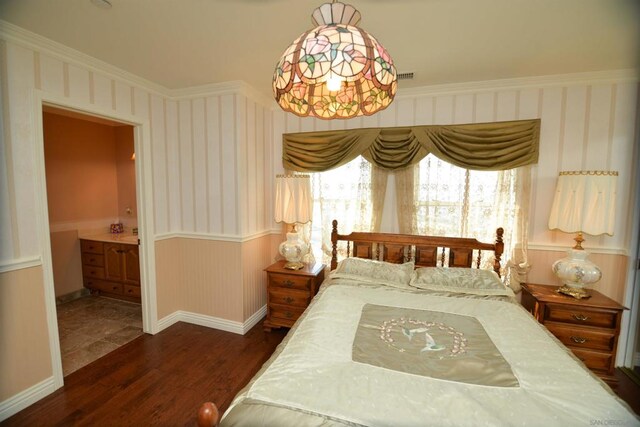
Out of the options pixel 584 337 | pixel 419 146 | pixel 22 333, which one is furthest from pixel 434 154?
pixel 22 333

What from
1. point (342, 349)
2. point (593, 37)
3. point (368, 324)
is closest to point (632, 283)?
point (593, 37)

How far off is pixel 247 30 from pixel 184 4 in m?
0.37

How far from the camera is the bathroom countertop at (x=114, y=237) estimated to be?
3.38 metres

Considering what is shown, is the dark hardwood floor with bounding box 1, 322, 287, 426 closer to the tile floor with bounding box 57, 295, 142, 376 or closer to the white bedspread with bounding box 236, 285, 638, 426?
the tile floor with bounding box 57, 295, 142, 376

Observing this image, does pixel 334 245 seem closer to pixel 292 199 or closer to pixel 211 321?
pixel 292 199

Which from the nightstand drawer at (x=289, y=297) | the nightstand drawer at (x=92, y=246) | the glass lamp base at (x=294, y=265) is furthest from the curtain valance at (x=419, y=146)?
the nightstand drawer at (x=92, y=246)

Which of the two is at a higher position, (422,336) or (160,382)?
(422,336)

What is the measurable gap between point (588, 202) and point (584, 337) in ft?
3.34

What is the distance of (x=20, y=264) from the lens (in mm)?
1743

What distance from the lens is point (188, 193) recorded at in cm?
286

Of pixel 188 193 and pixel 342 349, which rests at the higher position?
pixel 188 193

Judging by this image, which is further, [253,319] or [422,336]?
[253,319]

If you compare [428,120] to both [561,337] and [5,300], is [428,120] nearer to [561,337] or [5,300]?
[561,337]

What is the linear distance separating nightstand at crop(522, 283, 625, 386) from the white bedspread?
789 millimetres
